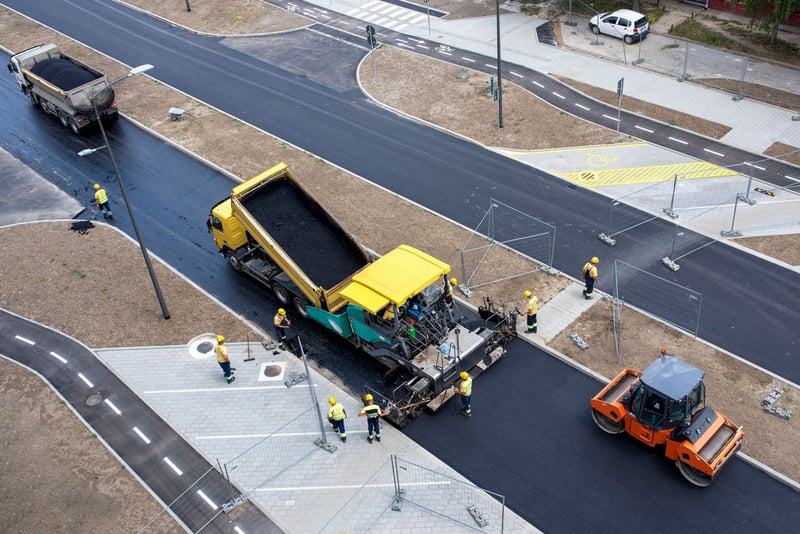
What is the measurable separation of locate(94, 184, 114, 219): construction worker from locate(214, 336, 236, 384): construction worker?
414 inches

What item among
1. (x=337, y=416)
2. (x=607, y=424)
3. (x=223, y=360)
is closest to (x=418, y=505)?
(x=337, y=416)

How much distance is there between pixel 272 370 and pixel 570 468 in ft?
30.5

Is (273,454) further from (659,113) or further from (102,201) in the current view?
(659,113)

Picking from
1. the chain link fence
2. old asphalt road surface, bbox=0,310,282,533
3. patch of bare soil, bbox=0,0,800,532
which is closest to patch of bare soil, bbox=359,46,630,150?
patch of bare soil, bbox=0,0,800,532

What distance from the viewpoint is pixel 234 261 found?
2684 cm

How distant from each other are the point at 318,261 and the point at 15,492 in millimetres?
10463

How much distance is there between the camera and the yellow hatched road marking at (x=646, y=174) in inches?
1177

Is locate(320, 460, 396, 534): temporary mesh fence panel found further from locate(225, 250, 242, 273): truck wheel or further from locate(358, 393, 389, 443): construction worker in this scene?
locate(225, 250, 242, 273): truck wheel

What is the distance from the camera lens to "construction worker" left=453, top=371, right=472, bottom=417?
20172 mm

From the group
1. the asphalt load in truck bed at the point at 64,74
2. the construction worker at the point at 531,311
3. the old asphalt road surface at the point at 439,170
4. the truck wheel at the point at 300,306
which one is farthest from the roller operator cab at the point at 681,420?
the asphalt load in truck bed at the point at 64,74

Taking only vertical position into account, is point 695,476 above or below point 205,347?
above

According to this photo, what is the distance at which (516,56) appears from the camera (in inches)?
1571

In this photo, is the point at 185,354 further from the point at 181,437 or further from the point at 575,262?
the point at 575,262

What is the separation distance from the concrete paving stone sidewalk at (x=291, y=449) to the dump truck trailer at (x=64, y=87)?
602 inches
